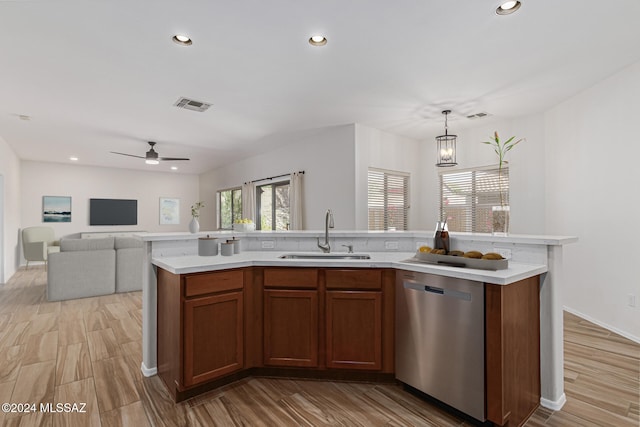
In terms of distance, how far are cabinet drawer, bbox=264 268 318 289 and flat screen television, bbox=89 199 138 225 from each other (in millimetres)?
8455

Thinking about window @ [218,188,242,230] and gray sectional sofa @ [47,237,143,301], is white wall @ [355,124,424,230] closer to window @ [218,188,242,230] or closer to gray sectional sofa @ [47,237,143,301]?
gray sectional sofa @ [47,237,143,301]

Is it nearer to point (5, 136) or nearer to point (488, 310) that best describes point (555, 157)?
point (488, 310)

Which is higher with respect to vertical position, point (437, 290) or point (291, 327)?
point (437, 290)

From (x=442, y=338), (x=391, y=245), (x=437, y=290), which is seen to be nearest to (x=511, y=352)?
(x=442, y=338)

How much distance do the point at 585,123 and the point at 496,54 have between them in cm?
192

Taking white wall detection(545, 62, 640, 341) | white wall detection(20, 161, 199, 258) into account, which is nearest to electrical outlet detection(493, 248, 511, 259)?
white wall detection(545, 62, 640, 341)

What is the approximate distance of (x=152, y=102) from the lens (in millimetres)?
3980

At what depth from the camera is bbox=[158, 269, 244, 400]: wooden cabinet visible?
2.15 metres

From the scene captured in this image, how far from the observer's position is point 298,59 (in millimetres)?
2965

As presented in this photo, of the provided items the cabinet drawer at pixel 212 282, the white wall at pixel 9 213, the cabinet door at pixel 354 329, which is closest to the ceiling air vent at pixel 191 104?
the cabinet drawer at pixel 212 282

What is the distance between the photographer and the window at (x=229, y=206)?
27.4ft

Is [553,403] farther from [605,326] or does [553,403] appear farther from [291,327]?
[605,326]

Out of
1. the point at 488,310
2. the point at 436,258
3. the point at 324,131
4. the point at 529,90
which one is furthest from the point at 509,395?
the point at 324,131

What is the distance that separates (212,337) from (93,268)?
3.97 metres
